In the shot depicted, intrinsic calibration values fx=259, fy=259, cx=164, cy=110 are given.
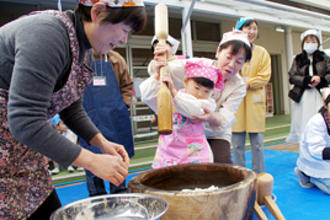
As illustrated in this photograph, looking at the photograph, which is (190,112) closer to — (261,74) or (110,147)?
(110,147)

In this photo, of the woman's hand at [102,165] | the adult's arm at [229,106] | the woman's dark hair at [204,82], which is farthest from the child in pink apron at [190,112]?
the woman's hand at [102,165]

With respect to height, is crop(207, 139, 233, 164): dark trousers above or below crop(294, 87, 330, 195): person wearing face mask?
above

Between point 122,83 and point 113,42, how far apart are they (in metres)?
1.48

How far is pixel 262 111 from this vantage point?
2322mm

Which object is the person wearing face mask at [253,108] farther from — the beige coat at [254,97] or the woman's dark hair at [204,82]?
the woman's dark hair at [204,82]

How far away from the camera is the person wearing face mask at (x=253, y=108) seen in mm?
2260

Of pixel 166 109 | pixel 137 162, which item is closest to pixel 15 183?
pixel 166 109

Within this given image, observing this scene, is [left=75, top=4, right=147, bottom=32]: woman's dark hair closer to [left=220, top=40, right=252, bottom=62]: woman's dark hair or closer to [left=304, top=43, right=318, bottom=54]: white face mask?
[left=220, top=40, right=252, bottom=62]: woman's dark hair

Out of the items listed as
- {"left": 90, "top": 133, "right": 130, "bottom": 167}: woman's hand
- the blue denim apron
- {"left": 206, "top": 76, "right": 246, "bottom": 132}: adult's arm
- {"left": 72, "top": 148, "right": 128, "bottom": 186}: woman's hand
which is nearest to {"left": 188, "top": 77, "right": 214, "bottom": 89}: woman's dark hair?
{"left": 206, "top": 76, "right": 246, "bottom": 132}: adult's arm

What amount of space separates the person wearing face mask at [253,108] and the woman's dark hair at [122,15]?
5.76 ft

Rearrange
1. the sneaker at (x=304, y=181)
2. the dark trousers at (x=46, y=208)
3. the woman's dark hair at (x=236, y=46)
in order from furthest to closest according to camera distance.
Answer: the sneaker at (x=304, y=181) → the woman's dark hair at (x=236, y=46) → the dark trousers at (x=46, y=208)

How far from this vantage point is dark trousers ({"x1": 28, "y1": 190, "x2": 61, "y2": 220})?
813 millimetres

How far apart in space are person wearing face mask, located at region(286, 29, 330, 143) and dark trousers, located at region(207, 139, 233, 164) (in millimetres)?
1888

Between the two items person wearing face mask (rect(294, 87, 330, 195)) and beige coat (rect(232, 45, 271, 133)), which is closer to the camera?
person wearing face mask (rect(294, 87, 330, 195))
